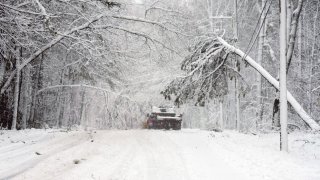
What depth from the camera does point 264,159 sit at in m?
9.81

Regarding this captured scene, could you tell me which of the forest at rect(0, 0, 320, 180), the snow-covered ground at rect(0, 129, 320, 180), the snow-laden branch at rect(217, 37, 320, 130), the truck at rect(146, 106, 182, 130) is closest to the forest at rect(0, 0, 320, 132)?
the forest at rect(0, 0, 320, 180)

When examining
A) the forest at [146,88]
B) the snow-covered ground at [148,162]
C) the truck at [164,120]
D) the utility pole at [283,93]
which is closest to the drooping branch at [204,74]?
the forest at [146,88]

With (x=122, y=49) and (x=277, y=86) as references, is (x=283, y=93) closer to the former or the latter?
(x=277, y=86)

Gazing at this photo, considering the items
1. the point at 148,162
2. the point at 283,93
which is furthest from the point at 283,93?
the point at 148,162

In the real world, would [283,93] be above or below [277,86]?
below

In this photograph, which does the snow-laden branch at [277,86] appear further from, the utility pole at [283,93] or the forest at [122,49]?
the utility pole at [283,93]

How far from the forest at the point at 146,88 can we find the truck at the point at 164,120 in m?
0.09

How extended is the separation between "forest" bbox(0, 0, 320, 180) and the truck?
9cm

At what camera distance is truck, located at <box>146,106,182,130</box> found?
2566 centimetres

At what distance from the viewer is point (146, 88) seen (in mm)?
36000

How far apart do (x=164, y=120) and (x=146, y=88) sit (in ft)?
34.5

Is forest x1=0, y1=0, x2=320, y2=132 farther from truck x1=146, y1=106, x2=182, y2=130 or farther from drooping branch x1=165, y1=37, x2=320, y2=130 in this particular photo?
truck x1=146, y1=106, x2=182, y2=130

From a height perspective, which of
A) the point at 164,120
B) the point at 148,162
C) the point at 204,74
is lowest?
the point at 148,162

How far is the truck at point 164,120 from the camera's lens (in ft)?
84.2
